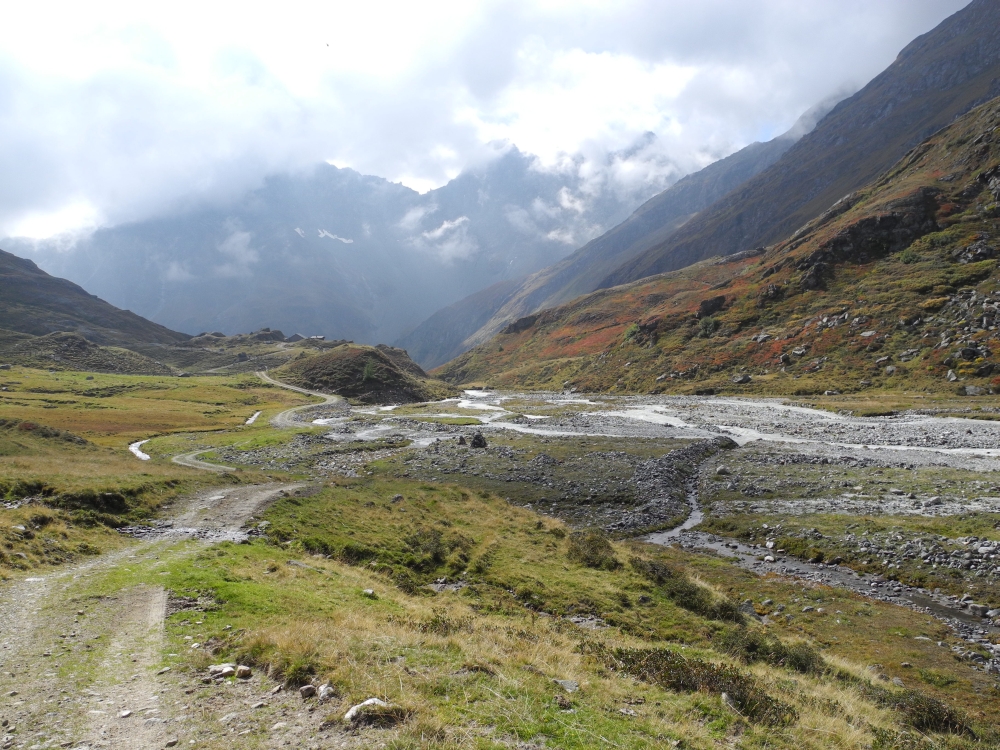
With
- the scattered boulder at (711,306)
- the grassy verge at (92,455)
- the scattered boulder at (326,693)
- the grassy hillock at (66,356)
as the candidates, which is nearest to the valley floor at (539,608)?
the scattered boulder at (326,693)

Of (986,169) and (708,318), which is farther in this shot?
(708,318)

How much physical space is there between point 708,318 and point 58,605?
137001 mm

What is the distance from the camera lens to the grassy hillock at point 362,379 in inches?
5659

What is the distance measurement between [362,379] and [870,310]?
124591 millimetres

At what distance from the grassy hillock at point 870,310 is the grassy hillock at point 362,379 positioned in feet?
150

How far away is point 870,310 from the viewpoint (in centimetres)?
9619

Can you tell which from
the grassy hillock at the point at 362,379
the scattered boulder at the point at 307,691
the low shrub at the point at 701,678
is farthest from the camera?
the grassy hillock at the point at 362,379

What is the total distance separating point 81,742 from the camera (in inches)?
301

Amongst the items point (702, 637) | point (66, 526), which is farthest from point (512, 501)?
point (66, 526)

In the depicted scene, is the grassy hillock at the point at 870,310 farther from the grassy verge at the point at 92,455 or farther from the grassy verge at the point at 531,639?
the grassy verge at the point at 92,455

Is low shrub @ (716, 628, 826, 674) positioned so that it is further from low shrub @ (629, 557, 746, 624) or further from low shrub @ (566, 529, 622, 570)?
low shrub @ (566, 529, 622, 570)

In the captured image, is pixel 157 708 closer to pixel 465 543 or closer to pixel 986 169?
pixel 465 543

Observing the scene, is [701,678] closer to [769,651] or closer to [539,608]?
[769,651]

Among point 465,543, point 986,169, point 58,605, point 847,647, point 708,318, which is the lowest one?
point 847,647
